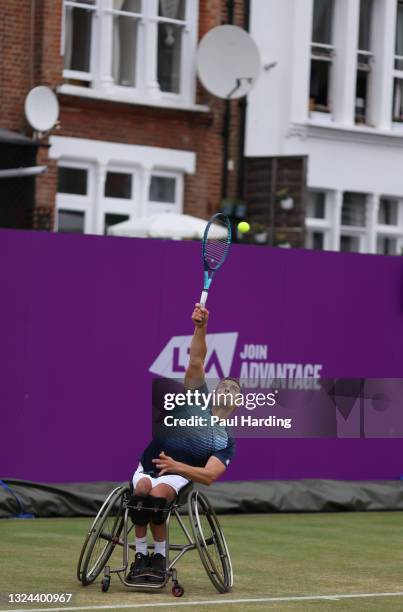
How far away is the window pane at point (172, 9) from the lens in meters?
27.2

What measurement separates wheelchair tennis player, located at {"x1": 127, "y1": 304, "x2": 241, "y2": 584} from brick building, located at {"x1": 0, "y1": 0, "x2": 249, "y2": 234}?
14.1 m

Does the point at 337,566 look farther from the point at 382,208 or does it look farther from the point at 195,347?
the point at 382,208

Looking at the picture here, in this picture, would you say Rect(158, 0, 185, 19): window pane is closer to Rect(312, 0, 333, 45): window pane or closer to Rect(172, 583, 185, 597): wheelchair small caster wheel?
Rect(312, 0, 333, 45): window pane

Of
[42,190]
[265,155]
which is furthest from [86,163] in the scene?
[265,155]

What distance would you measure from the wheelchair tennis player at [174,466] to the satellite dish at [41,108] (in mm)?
13914

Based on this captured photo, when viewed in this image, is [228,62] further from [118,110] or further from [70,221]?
[70,221]

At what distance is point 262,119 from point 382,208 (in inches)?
136

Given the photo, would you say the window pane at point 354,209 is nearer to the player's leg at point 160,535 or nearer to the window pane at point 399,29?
the window pane at point 399,29

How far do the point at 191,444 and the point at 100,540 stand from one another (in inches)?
34.8

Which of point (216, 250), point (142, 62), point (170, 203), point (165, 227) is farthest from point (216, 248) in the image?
point (170, 203)

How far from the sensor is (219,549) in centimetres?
1048

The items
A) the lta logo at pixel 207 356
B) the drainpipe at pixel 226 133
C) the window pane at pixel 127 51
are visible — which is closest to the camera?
the lta logo at pixel 207 356

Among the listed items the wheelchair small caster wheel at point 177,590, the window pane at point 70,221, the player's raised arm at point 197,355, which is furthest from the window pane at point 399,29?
the wheelchair small caster wheel at point 177,590

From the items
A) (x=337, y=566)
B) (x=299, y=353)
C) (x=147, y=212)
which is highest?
(x=147, y=212)
